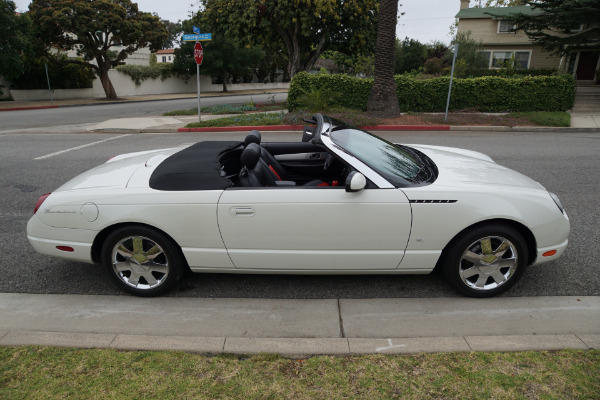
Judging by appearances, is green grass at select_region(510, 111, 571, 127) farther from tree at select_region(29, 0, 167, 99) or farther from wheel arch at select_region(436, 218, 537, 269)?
tree at select_region(29, 0, 167, 99)

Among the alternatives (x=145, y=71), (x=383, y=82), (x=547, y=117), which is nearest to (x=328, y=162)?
(x=383, y=82)

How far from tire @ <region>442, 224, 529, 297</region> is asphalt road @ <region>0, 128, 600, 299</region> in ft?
0.73

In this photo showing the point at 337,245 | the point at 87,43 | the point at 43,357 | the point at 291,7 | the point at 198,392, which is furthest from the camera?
the point at 87,43

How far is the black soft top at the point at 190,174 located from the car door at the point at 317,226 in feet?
0.60

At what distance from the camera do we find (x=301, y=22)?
69.7 feet

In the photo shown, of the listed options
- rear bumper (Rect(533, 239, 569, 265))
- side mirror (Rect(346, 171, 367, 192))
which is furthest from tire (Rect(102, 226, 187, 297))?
rear bumper (Rect(533, 239, 569, 265))

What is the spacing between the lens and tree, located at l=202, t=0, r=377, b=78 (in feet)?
67.7

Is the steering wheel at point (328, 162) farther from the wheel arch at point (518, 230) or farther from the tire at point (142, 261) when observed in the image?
the tire at point (142, 261)

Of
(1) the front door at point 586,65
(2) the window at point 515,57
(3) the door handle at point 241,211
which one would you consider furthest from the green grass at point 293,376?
(2) the window at point 515,57

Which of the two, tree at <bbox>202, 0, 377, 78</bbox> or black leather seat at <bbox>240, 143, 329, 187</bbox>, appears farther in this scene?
tree at <bbox>202, 0, 377, 78</bbox>

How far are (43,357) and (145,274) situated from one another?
1.00 metres

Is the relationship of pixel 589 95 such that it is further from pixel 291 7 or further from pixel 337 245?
pixel 337 245

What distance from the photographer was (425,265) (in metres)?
3.47

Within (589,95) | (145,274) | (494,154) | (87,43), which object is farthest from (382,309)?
(87,43)
